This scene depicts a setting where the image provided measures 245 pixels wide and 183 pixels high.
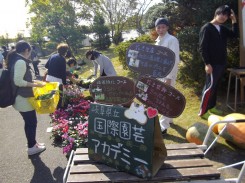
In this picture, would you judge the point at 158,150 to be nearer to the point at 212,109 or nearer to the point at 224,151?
the point at 224,151

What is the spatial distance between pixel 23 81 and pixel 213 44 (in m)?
3.46

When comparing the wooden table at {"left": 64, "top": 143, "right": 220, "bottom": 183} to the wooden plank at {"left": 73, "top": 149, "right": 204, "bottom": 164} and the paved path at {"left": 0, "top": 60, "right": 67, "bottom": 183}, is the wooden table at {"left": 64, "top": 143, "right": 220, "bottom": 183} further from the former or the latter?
the paved path at {"left": 0, "top": 60, "right": 67, "bottom": 183}

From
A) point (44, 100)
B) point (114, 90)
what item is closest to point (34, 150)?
point (44, 100)

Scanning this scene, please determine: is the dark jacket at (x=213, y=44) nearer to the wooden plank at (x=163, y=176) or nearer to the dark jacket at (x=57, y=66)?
the wooden plank at (x=163, y=176)

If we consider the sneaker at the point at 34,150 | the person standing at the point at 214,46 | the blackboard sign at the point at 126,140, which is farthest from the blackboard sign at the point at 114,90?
the person standing at the point at 214,46

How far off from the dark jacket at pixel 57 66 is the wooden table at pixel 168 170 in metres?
3.56

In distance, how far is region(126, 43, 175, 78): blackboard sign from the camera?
2885 millimetres

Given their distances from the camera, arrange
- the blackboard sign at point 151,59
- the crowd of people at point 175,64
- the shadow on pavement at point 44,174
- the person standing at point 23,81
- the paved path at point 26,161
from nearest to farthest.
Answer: the blackboard sign at point 151,59, the shadow on pavement at point 44,174, the paved path at point 26,161, the person standing at point 23,81, the crowd of people at point 175,64

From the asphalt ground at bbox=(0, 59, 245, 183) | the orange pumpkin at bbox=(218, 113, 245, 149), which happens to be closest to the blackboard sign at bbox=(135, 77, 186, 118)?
the asphalt ground at bbox=(0, 59, 245, 183)

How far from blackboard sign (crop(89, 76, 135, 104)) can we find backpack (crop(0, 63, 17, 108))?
1.89 m

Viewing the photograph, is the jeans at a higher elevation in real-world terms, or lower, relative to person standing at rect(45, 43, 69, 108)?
lower

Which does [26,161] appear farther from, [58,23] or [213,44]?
[58,23]

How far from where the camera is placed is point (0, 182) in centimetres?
391

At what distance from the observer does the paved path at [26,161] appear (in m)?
4.00
